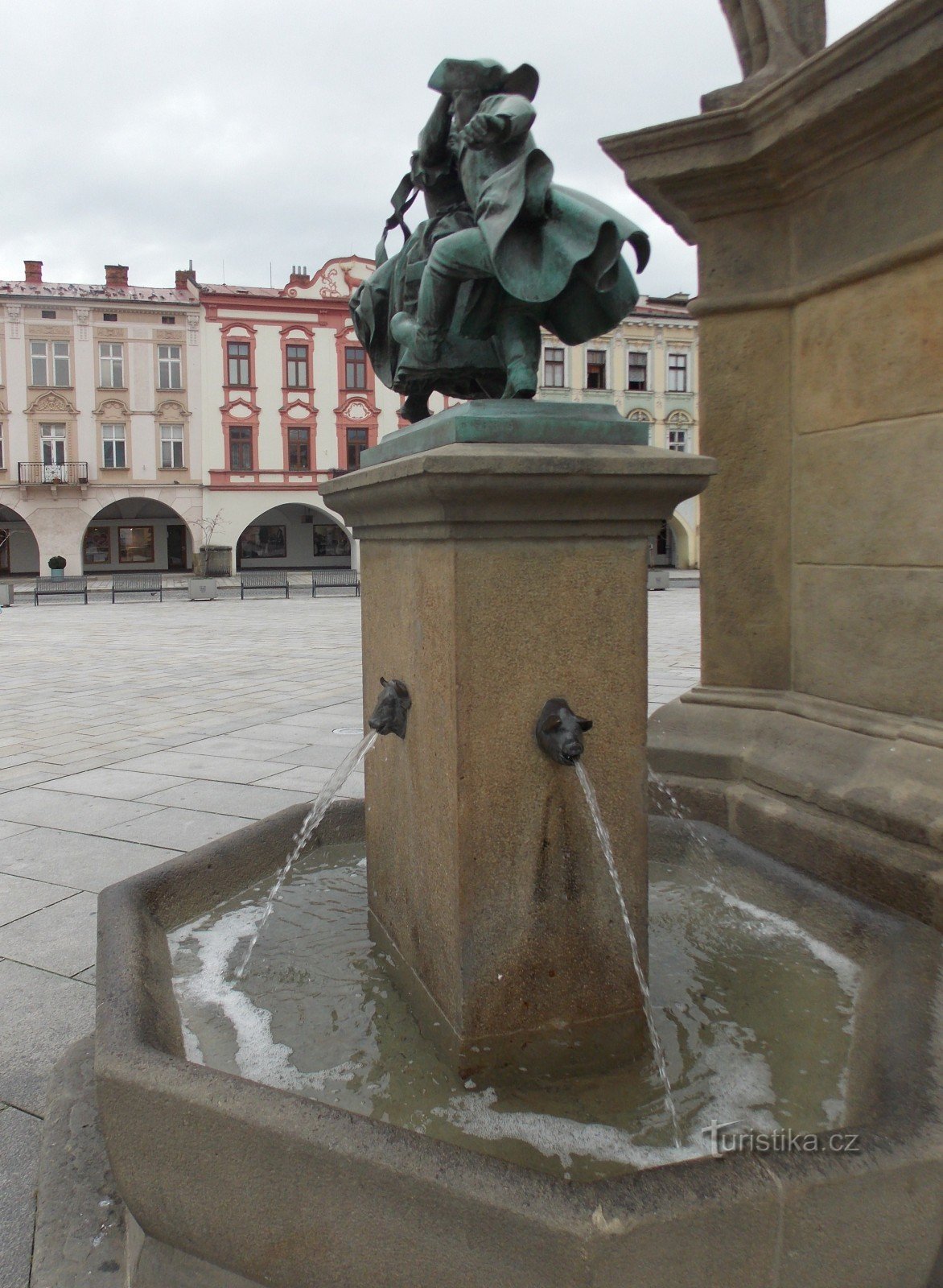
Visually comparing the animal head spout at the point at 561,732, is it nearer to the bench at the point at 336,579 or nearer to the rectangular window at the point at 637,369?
the bench at the point at 336,579

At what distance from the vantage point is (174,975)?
9.09ft

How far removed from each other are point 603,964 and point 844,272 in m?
2.48

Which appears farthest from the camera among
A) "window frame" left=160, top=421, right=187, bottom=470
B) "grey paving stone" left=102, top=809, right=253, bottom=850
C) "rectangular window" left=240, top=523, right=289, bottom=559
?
"rectangular window" left=240, top=523, right=289, bottom=559

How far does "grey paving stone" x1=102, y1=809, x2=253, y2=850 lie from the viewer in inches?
187

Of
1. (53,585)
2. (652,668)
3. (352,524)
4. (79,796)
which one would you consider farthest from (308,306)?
(352,524)

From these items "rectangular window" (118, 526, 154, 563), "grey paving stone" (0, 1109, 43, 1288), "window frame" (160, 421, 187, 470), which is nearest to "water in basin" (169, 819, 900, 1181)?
"grey paving stone" (0, 1109, 43, 1288)

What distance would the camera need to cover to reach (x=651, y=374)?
41938 millimetres

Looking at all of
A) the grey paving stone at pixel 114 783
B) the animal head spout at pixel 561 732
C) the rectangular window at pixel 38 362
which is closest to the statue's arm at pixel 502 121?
the animal head spout at pixel 561 732

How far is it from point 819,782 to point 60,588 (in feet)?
95.4

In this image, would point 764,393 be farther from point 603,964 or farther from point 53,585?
point 53,585

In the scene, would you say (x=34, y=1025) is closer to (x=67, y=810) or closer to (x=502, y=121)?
(x=67, y=810)

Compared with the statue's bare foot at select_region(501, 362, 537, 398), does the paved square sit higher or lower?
lower

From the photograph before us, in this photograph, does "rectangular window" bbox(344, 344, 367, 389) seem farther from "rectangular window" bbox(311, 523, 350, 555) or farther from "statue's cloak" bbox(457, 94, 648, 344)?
"statue's cloak" bbox(457, 94, 648, 344)

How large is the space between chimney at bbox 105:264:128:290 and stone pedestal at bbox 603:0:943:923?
1611 inches
